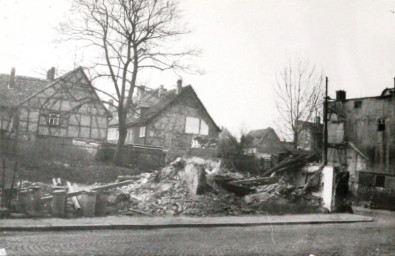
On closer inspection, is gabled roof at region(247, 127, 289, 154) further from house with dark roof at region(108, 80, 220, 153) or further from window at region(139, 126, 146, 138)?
window at region(139, 126, 146, 138)

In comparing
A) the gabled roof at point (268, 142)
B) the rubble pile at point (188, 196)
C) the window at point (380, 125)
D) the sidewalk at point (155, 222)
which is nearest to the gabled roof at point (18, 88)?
the rubble pile at point (188, 196)

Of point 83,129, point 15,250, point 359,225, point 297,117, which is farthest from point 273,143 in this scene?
point 15,250

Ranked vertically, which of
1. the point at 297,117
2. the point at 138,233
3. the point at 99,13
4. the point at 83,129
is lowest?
the point at 138,233

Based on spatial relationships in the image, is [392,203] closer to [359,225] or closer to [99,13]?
[359,225]

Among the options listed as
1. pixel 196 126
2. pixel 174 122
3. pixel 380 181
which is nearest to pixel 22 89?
pixel 174 122

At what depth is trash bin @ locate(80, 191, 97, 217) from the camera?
11898 mm

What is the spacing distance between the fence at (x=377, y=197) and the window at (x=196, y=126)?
18572mm

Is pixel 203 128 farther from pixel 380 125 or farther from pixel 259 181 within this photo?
pixel 259 181

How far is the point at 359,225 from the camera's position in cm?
1409

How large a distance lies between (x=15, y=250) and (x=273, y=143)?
4897 cm

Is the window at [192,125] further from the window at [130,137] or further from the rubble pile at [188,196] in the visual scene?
the rubble pile at [188,196]

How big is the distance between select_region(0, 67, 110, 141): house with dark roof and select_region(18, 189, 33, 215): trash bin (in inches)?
700

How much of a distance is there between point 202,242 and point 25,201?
5.66 m

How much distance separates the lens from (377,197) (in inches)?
877
